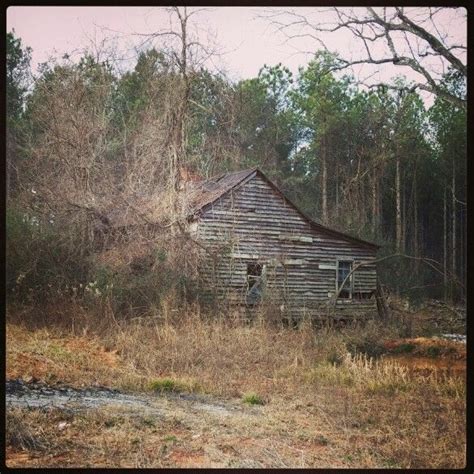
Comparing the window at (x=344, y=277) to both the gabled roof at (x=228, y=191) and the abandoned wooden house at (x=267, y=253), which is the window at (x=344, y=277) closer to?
the abandoned wooden house at (x=267, y=253)

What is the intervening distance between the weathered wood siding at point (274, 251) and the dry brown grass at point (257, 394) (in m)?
0.27

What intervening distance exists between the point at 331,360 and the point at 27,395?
218cm

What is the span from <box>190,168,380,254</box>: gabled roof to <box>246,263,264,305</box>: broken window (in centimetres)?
54

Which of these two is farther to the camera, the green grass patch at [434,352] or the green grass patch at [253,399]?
the green grass patch at [434,352]

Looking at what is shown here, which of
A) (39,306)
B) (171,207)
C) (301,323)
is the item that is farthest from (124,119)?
(301,323)

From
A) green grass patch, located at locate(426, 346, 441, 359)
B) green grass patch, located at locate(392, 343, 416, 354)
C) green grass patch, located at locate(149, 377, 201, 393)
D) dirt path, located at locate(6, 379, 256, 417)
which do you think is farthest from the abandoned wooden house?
dirt path, located at locate(6, 379, 256, 417)

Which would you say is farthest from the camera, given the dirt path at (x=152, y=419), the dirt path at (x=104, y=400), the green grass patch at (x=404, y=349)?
the green grass patch at (x=404, y=349)

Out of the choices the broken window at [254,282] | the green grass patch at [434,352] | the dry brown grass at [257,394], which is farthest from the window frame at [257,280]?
the green grass patch at [434,352]

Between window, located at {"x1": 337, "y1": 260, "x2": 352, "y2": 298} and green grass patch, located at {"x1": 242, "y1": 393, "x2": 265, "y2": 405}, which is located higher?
window, located at {"x1": 337, "y1": 260, "x2": 352, "y2": 298}

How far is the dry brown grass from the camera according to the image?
12.2ft

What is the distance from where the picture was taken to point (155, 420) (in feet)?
12.6

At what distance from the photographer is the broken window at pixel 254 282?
4293 millimetres

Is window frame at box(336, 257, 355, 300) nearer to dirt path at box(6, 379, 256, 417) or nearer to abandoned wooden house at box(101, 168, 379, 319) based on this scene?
abandoned wooden house at box(101, 168, 379, 319)

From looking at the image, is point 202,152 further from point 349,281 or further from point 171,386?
point 171,386
